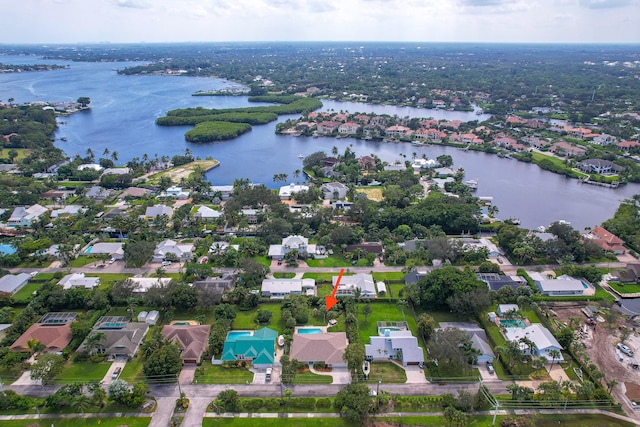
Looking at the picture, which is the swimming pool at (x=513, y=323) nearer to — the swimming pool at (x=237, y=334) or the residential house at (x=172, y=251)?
the swimming pool at (x=237, y=334)

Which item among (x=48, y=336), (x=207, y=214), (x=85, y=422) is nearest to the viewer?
(x=85, y=422)

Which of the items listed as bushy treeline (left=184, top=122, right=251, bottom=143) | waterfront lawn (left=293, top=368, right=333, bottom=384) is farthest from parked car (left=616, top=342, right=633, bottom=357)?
bushy treeline (left=184, top=122, right=251, bottom=143)

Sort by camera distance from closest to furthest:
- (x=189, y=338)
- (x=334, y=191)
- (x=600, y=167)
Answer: (x=189, y=338), (x=334, y=191), (x=600, y=167)

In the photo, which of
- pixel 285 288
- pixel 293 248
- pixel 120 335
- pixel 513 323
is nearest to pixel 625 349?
pixel 513 323

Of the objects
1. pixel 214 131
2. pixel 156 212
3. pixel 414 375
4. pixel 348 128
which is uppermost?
pixel 214 131

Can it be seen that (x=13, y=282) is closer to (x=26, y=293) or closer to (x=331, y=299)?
(x=26, y=293)

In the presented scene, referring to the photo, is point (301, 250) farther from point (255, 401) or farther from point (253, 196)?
point (255, 401)

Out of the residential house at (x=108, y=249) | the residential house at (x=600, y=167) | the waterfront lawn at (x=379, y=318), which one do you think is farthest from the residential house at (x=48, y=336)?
the residential house at (x=600, y=167)

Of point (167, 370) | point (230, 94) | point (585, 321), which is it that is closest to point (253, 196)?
point (167, 370)
